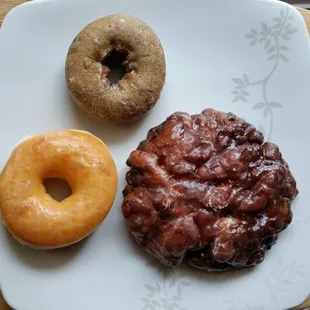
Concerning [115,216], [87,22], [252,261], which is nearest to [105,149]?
[115,216]

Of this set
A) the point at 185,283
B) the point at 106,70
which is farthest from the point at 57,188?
the point at 185,283

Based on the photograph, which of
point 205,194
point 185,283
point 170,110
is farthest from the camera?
point 170,110

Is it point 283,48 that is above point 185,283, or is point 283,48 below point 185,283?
above

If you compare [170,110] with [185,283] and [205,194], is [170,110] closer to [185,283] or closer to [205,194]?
[205,194]

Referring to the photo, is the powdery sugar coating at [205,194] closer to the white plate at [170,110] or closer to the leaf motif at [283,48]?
the white plate at [170,110]

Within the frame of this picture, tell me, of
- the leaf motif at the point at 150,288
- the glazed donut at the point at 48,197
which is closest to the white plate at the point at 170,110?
the leaf motif at the point at 150,288

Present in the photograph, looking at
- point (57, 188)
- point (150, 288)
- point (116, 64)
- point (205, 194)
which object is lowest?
point (150, 288)

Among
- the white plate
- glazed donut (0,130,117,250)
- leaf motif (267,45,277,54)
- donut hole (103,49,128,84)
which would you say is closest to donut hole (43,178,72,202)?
glazed donut (0,130,117,250)
